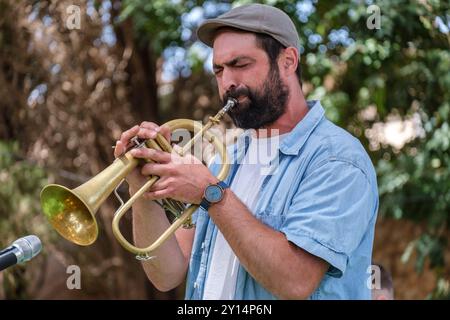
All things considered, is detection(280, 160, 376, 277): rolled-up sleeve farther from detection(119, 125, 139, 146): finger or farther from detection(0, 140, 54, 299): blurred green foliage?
detection(0, 140, 54, 299): blurred green foliage

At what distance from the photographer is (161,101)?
23.0 ft

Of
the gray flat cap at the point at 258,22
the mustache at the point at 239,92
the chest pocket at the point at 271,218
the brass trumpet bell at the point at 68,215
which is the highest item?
the gray flat cap at the point at 258,22

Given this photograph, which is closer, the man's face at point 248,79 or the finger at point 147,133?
the finger at point 147,133

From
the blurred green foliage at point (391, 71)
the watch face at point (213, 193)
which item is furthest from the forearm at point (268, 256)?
the blurred green foliage at point (391, 71)

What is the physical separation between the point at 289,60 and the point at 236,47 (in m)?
0.22

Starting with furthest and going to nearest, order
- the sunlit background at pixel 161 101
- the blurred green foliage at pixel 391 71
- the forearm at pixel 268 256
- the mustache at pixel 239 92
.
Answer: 1. the sunlit background at pixel 161 101
2. the blurred green foliage at pixel 391 71
3. the mustache at pixel 239 92
4. the forearm at pixel 268 256

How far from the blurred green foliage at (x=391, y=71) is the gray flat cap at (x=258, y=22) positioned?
1772 mm

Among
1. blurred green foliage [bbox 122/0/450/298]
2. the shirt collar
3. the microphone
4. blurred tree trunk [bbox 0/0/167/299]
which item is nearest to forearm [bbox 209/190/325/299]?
the shirt collar

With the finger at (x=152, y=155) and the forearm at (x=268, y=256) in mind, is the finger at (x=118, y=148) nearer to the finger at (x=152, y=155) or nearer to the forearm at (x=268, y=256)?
the finger at (x=152, y=155)

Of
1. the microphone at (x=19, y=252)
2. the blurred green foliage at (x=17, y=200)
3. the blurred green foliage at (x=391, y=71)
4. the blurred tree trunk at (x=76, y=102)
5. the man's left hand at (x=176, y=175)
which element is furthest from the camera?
the blurred green foliage at (x=17, y=200)

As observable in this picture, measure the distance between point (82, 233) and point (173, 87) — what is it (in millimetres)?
4636

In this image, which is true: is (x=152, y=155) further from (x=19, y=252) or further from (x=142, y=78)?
(x=142, y=78)

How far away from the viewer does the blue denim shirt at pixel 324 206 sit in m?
2.14

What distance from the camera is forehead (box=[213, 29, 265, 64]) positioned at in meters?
2.43
